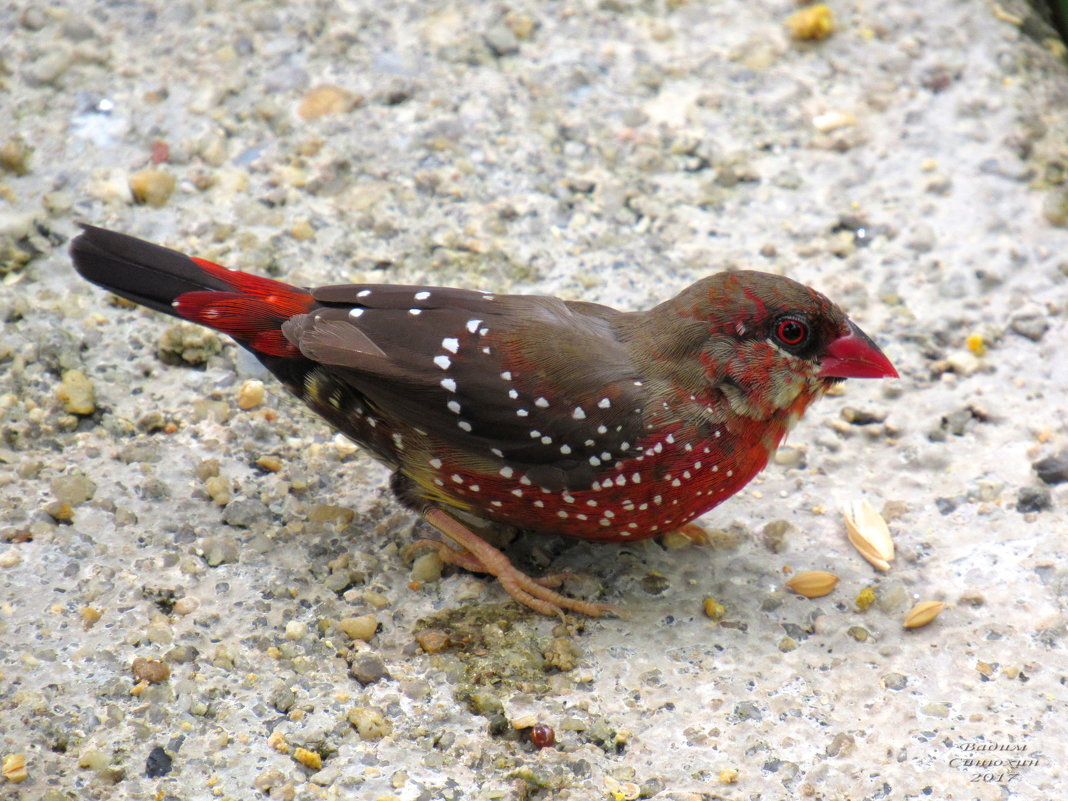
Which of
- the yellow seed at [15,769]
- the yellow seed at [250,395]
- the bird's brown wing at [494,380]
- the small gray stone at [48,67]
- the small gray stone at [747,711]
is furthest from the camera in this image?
the small gray stone at [48,67]

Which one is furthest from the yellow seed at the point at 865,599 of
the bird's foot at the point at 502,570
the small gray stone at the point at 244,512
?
the small gray stone at the point at 244,512

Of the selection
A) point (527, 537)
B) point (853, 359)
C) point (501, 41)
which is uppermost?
point (501, 41)

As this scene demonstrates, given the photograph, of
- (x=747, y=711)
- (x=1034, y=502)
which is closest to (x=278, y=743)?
(x=747, y=711)

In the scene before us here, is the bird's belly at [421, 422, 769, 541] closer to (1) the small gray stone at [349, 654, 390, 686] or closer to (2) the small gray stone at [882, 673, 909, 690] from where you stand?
(1) the small gray stone at [349, 654, 390, 686]

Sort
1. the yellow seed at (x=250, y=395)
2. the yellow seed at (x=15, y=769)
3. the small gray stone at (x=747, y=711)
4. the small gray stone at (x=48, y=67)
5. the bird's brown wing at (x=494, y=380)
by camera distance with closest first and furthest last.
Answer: the yellow seed at (x=15, y=769) < the small gray stone at (x=747, y=711) < the bird's brown wing at (x=494, y=380) < the yellow seed at (x=250, y=395) < the small gray stone at (x=48, y=67)

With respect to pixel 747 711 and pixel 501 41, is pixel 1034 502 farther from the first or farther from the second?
pixel 501 41

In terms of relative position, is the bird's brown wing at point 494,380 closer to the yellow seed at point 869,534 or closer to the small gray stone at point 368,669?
the small gray stone at point 368,669
